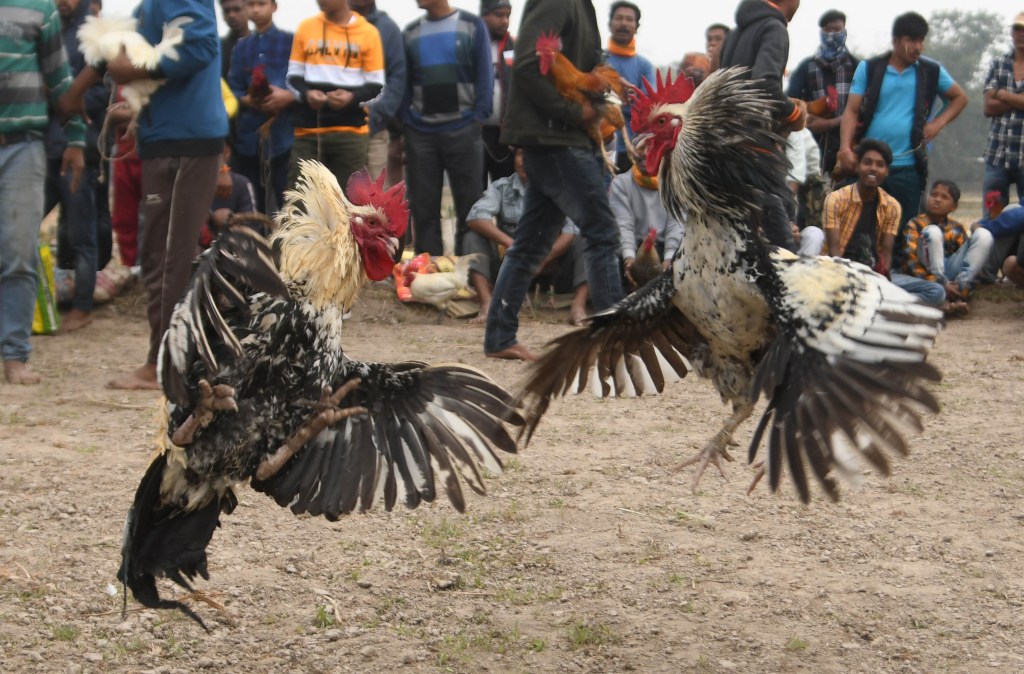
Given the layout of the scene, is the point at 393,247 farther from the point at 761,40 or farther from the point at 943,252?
the point at 943,252

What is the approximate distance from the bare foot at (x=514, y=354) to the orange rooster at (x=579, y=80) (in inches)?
52.1

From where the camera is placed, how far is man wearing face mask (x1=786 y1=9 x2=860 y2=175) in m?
9.16

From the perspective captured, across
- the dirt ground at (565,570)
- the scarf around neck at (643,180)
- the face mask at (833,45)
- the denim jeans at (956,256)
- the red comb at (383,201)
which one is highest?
the face mask at (833,45)

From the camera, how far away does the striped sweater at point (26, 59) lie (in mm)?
5957

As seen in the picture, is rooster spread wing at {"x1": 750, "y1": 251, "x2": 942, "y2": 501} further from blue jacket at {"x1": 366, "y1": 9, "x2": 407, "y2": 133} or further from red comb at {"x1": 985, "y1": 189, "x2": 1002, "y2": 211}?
red comb at {"x1": 985, "y1": 189, "x2": 1002, "y2": 211}

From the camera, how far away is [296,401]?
3463 mm

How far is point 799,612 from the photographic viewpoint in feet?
12.2

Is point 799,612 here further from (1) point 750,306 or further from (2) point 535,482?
(2) point 535,482

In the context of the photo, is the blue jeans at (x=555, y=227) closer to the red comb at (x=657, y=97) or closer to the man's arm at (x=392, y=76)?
the red comb at (x=657, y=97)

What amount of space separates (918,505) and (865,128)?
4.74 m

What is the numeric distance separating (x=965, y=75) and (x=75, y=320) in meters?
17.6

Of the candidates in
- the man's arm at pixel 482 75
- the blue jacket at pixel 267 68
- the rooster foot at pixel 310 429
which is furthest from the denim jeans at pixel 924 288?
the rooster foot at pixel 310 429

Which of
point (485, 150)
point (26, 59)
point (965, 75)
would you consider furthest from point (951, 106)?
point (965, 75)

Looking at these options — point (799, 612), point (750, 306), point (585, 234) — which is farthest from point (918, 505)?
point (585, 234)
